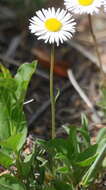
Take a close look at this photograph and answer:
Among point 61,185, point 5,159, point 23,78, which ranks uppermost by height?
point 23,78

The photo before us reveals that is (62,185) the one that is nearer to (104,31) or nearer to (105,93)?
(105,93)

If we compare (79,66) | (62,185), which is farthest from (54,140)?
(79,66)

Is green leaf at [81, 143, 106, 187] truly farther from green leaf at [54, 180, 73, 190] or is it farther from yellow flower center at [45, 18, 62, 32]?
yellow flower center at [45, 18, 62, 32]

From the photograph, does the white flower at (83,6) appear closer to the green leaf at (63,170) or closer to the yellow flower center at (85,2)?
the yellow flower center at (85,2)

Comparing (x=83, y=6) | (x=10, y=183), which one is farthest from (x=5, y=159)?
(x=83, y=6)

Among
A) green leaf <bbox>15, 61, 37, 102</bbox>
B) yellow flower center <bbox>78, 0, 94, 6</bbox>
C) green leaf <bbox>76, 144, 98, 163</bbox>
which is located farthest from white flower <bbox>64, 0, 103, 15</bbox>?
green leaf <bbox>76, 144, 98, 163</bbox>

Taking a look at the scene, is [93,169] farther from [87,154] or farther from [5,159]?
[5,159]
